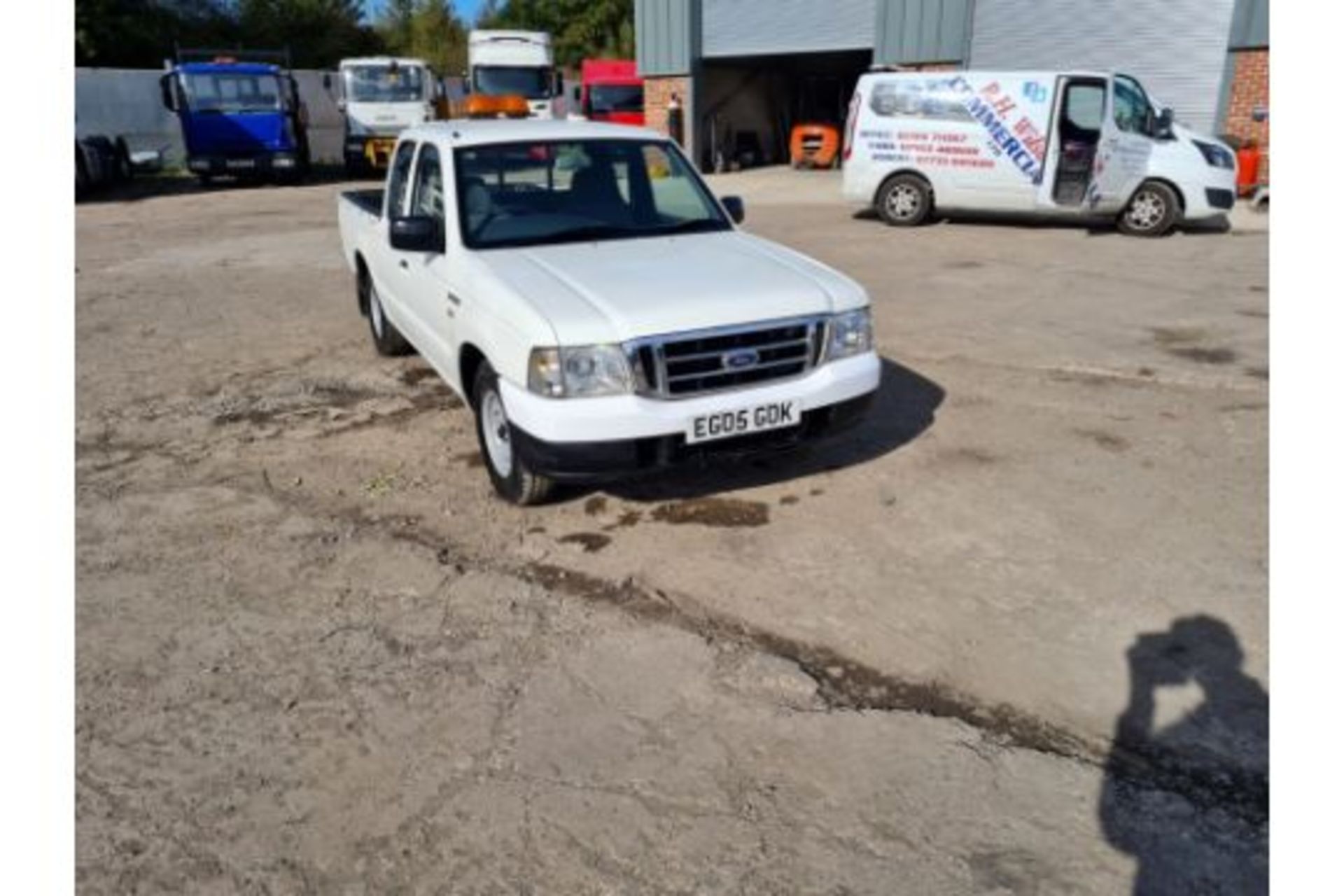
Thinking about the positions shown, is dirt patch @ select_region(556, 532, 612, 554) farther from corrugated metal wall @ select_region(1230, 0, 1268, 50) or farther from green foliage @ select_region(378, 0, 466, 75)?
green foliage @ select_region(378, 0, 466, 75)

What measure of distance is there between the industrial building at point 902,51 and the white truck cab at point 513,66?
2.56m

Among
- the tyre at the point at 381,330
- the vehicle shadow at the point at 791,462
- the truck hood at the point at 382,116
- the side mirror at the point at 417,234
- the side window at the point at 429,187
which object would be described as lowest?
the vehicle shadow at the point at 791,462

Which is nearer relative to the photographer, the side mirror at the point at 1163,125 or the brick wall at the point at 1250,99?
the side mirror at the point at 1163,125

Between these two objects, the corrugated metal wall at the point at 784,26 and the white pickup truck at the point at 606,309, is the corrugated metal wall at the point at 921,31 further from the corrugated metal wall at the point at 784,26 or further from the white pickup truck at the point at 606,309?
the white pickup truck at the point at 606,309

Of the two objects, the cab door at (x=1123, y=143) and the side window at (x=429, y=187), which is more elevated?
the cab door at (x=1123, y=143)

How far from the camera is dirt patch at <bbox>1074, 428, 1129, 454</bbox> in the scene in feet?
16.2

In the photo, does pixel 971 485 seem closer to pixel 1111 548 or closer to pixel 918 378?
pixel 1111 548

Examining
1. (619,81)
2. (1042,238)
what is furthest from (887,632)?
(619,81)

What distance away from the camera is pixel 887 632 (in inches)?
129

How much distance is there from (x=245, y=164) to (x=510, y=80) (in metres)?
6.76

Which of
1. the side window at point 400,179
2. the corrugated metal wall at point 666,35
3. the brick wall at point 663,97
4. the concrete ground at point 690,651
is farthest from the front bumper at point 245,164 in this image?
the side window at point 400,179

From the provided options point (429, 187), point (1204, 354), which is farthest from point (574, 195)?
point (1204, 354)

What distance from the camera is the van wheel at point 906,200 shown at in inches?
532

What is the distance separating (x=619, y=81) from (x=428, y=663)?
2554cm
